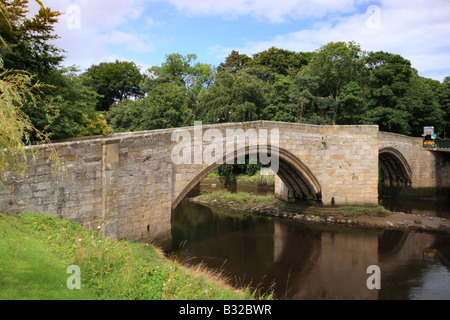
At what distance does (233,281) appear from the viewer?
31.7 ft

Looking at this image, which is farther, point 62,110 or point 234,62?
point 234,62

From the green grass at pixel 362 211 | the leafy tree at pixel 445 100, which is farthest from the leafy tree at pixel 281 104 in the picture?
the leafy tree at pixel 445 100

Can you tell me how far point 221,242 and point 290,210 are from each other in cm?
591

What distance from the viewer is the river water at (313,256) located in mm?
9461

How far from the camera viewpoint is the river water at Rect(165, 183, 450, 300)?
31.0 feet

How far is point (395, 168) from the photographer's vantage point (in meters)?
26.4

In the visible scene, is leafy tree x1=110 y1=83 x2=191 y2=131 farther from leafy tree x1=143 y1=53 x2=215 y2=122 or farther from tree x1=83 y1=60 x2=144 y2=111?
tree x1=83 y1=60 x2=144 y2=111

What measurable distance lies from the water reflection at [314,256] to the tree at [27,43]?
8.31 m

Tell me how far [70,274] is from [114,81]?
38.1 m

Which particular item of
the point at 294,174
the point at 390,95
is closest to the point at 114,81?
the point at 390,95

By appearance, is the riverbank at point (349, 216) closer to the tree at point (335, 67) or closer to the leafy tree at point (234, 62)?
the tree at point (335, 67)

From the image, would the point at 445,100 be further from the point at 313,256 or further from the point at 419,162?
the point at 313,256
